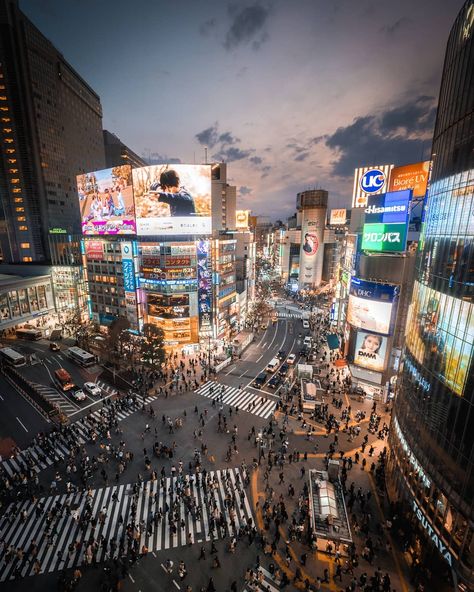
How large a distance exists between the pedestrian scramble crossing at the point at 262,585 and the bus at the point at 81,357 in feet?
124

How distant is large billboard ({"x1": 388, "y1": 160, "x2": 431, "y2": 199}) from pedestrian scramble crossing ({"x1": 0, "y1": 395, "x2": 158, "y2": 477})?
4623cm

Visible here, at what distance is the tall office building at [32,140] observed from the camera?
72.9 m

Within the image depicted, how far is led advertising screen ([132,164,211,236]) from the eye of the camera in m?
48.4

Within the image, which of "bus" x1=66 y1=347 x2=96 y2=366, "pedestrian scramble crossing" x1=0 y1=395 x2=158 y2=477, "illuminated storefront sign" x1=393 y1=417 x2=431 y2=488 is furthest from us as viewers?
"bus" x1=66 y1=347 x2=96 y2=366

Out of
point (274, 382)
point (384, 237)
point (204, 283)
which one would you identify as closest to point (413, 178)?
point (384, 237)

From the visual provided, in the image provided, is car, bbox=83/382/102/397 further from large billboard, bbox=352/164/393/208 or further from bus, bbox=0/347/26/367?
large billboard, bbox=352/164/393/208

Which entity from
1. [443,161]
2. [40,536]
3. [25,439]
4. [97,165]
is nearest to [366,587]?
[40,536]

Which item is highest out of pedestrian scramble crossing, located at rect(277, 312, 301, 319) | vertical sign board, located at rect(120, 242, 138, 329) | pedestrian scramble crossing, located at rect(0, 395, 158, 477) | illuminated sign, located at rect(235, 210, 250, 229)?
illuminated sign, located at rect(235, 210, 250, 229)

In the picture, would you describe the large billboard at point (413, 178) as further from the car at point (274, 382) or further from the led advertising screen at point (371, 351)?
the car at point (274, 382)

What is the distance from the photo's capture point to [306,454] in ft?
86.3

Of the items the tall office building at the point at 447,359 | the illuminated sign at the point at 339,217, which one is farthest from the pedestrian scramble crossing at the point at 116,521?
the illuminated sign at the point at 339,217

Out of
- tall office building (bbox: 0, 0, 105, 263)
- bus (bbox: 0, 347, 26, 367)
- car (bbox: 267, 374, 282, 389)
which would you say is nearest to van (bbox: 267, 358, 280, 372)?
car (bbox: 267, 374, 282, 389)

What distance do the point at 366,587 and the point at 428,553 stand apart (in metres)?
4.50

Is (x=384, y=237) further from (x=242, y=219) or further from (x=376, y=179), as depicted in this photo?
(x=242, y=219)
